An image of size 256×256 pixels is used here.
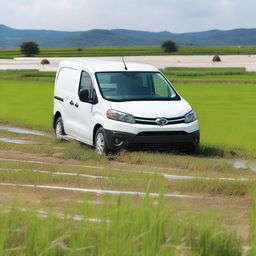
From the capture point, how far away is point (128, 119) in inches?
488

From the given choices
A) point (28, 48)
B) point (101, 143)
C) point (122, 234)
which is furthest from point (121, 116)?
point (28, 48)

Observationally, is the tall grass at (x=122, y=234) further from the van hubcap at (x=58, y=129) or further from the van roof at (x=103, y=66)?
the van hubcap at (x=58, y=129)

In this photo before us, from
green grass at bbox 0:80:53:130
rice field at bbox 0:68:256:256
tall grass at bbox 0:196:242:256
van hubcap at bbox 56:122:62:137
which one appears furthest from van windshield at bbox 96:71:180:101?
tall grass at bbox 0:196:242:256

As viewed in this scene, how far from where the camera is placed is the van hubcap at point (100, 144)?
12.7 meters

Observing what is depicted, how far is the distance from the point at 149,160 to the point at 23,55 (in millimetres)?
114208

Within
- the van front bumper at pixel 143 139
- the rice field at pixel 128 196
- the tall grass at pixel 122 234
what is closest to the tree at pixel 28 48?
the rice field at pixel 128 196

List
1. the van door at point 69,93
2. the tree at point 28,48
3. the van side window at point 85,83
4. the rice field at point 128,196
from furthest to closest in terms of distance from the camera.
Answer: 1. the tree at point 28,48
2. the van door at point 69,93
3. the van side window at point 85,83
4. the rice field at point 128,196

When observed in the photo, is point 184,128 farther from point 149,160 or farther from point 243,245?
point 243,245

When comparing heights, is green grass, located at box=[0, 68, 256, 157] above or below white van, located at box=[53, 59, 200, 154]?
below

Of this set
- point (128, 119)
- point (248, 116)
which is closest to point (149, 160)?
point (128, 119)

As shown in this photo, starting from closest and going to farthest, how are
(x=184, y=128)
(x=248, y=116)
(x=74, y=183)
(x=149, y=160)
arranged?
(x=74, y=183)
(x=149, y=160)
(x=184, y=128)
(x=248, y=116)

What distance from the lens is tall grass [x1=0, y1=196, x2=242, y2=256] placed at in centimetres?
438

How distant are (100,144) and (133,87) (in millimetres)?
1578

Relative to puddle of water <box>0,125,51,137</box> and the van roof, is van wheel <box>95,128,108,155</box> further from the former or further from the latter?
puddle of water <box>0,125,51,137</box>
